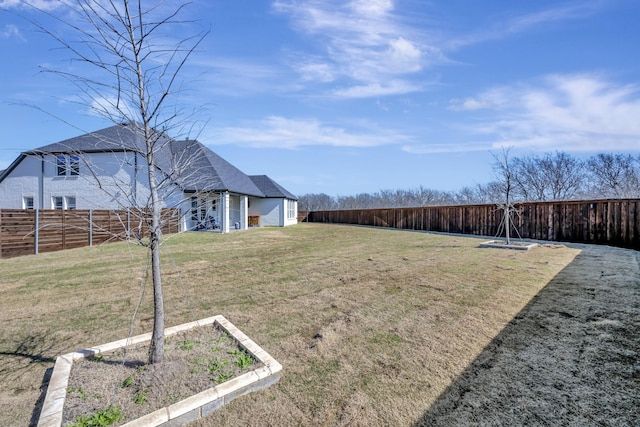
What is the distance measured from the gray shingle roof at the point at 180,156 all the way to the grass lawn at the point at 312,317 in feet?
3.73

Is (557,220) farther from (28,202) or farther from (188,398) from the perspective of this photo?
(28,202)

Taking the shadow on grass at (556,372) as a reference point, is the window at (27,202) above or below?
above

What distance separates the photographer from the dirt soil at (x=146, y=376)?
2039 millimetres

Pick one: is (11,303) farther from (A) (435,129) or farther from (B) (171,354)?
(A) (435,129)

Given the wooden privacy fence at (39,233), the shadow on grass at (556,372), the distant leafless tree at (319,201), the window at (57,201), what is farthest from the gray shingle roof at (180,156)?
the distant leafless tree at (319,201)

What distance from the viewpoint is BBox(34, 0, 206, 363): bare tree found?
2.46 meters

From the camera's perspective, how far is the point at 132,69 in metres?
2.51

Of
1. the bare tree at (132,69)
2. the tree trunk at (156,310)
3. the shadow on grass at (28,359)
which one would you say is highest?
the bare tree at (132,69)

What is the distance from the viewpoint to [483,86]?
11.0 metres

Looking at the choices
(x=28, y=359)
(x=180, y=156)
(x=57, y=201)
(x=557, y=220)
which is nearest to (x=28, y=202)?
(x=57, y=201)

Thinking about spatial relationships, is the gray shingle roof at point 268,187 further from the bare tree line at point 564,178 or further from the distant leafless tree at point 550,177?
the distant leafless tree at point 550,177

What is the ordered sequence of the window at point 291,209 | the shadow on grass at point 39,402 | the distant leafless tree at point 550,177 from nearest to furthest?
the shadow on grass at point 39,402 → the distant leafless tree at point 550,177 → the window at point 291,209

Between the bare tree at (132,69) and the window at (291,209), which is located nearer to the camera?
the bare tree at (132,69)

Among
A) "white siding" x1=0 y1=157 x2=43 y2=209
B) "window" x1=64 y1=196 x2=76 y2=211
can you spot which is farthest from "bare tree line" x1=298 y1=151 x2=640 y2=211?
"white siding" x1=0 y1=157 x2=43 y2=209
